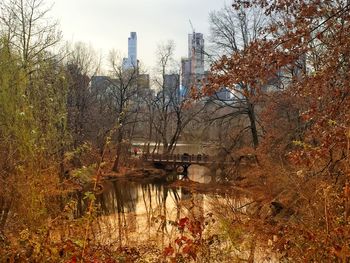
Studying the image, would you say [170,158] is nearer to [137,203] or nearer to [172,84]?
[172,84]

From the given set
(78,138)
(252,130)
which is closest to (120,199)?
(78,138)

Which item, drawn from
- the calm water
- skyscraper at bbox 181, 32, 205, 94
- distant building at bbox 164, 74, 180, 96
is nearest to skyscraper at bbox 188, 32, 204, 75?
skyscraper at bbox 181, 32, 205, 94

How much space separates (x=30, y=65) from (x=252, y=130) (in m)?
15.2

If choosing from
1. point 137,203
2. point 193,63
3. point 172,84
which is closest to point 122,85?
point 172,84

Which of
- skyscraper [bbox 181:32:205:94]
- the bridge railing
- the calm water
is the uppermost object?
skyscraper [bbox 181:32:205:94]

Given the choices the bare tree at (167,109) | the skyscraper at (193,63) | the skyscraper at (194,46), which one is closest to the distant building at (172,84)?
the bare tree at (167,109)

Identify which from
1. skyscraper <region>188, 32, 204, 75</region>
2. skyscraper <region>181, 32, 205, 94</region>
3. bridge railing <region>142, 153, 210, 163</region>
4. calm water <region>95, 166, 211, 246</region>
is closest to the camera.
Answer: skyscraper <region>181, 32, 205, 94</region>

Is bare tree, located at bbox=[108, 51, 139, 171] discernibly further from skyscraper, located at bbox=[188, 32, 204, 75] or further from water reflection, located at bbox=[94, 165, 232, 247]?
skyscraper, located at bbox=[188, 32, 204, 75]

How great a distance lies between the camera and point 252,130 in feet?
75.4

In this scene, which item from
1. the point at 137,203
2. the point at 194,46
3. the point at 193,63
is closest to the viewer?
the point at 194,46

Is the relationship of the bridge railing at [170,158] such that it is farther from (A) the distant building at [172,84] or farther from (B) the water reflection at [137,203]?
(A) the distant building at [172,84]

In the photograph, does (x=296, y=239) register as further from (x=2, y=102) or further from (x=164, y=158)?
(x=164, y=158)

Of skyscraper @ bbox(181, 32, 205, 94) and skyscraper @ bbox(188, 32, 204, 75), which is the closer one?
skyscraper @ bbox(181, 32, 205, 94)

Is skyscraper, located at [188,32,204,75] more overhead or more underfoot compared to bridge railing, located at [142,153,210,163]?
more overhead
